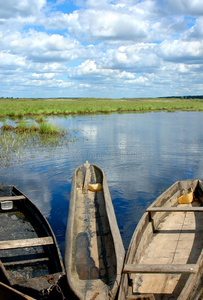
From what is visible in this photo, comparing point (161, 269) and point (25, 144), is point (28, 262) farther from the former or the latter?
point (25, 144)

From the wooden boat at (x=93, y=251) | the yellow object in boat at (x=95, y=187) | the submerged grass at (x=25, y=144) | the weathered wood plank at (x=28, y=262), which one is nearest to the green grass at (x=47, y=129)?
the submerged grass at (x=25, y=144)

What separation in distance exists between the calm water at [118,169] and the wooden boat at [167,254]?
42.9 inches

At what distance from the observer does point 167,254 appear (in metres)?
5.57

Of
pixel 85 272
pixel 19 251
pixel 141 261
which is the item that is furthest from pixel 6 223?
pixel 141 261

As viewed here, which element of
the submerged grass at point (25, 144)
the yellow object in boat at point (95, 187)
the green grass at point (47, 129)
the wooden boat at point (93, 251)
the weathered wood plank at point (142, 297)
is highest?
the green grass at point (47, 129)

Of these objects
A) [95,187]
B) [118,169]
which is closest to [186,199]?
[95,187]

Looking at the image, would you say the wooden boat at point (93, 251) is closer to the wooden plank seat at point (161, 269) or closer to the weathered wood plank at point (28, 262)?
the wooden plank seat at point (161, 269)

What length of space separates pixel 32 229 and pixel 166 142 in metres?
14.6

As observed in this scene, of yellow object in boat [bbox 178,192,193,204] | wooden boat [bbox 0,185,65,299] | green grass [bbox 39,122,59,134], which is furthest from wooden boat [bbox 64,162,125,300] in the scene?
green grass [bbox 39,122,59,134]

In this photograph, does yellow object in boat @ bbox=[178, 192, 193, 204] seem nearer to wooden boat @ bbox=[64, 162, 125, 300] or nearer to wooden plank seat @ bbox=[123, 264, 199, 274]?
wooden boat @ bbox=[64, 162, 125, 300]

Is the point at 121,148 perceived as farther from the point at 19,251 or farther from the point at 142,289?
the point at 142,289

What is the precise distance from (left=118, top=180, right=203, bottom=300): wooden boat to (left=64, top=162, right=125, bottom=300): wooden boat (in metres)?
0.29

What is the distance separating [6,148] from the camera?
660 inches

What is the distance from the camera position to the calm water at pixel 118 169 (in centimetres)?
905
